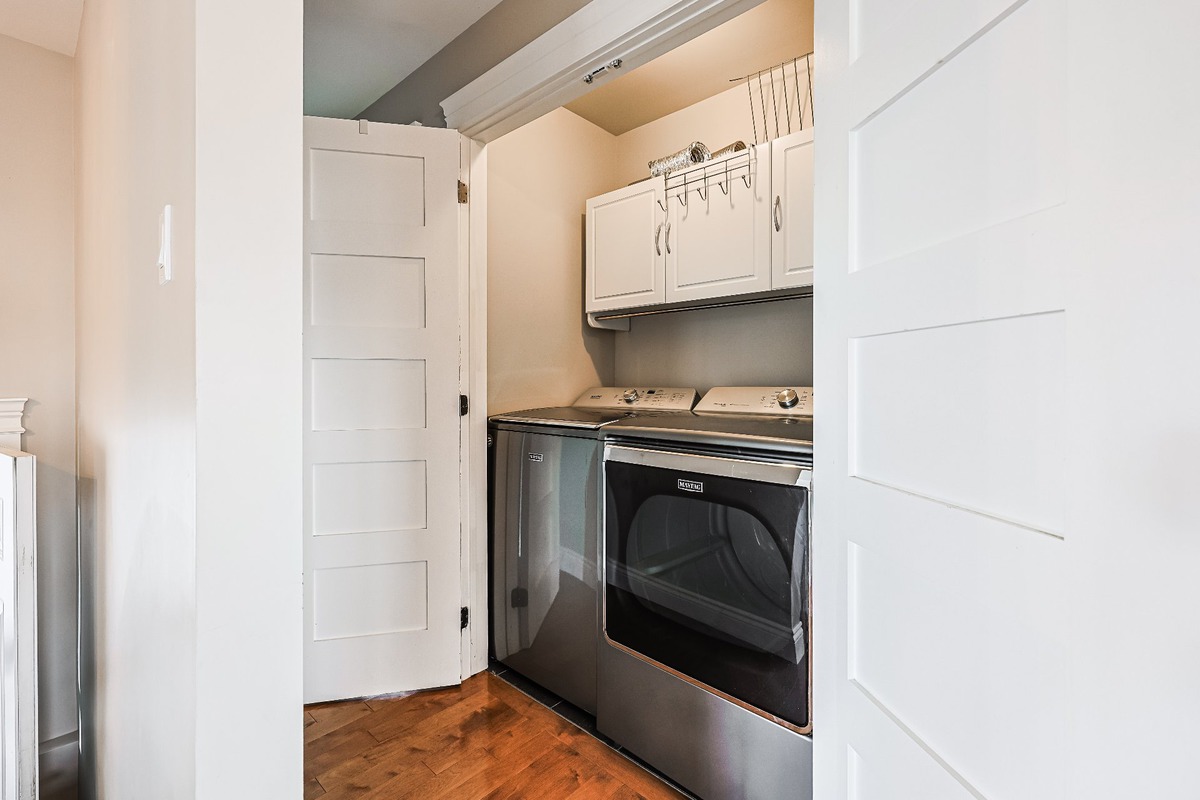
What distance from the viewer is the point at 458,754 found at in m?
1.72

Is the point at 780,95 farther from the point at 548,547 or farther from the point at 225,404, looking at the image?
the point at 225,404

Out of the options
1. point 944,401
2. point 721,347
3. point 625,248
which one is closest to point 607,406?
point 721,347

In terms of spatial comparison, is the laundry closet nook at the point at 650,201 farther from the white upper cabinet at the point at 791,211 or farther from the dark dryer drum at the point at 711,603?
the dark dryer drum at the point at 711,603

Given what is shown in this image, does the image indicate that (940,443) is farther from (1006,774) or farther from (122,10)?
(122,10)

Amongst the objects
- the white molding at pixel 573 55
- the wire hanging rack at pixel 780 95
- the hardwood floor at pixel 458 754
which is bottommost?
the hardwood floor at pixel 458 754

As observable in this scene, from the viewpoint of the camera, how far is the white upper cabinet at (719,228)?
203cm

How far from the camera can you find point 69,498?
81.7 inches

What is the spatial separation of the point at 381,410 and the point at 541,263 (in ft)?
3.40

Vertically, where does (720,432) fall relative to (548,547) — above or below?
above

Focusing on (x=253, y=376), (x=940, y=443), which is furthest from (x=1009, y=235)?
(x=253, y=376)

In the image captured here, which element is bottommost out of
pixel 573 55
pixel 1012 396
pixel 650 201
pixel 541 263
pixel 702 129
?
pixel 1012 396

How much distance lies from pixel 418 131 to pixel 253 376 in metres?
1.70

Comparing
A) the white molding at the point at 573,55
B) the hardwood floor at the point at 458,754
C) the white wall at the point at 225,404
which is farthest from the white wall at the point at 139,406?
the white molding at the point at 573,55

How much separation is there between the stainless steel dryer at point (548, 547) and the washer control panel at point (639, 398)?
0.36m
